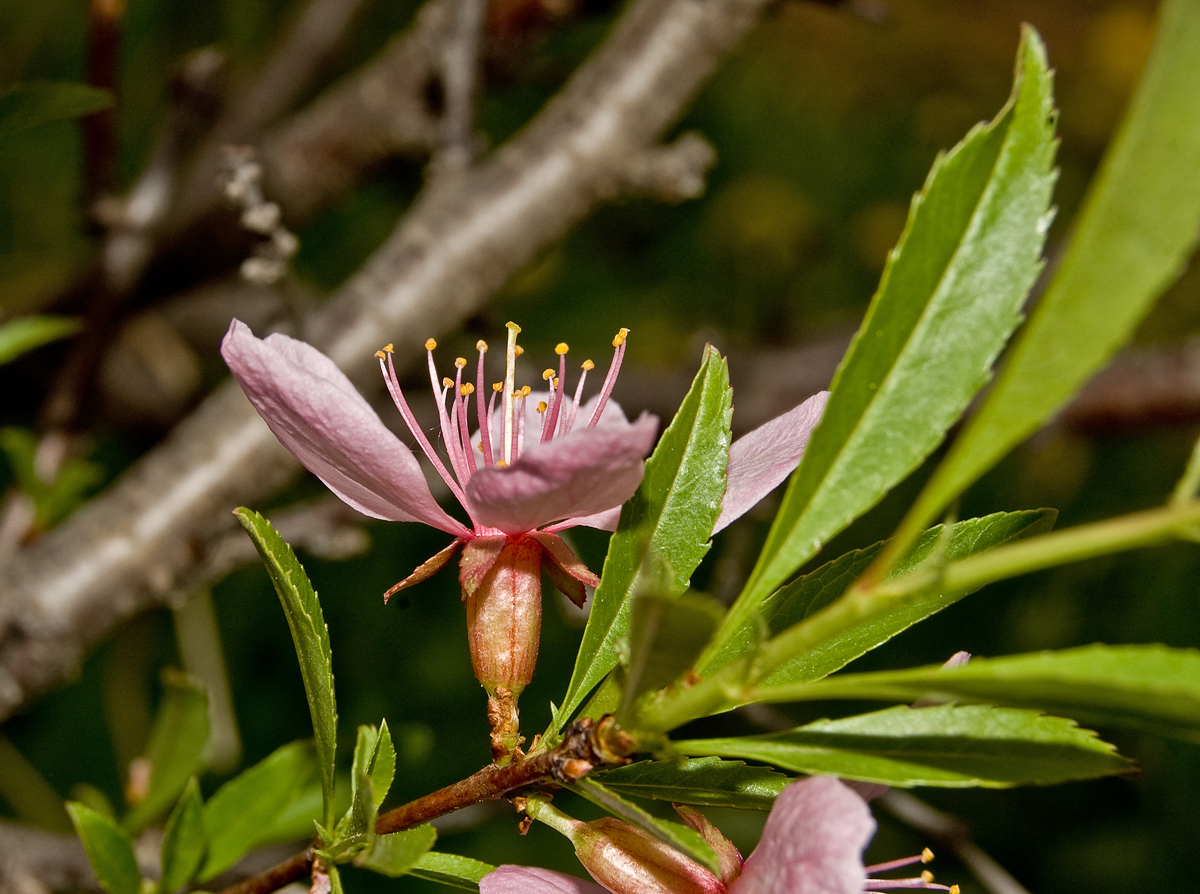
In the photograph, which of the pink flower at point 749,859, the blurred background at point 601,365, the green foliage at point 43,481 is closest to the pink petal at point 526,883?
the pink flower at point 749,859

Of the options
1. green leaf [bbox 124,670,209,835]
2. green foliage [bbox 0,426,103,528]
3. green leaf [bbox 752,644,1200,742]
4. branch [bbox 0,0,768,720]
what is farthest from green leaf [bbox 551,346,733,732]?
green foliage [bbox 0,426,103,528]

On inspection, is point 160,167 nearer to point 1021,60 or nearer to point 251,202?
Result: point 251,202

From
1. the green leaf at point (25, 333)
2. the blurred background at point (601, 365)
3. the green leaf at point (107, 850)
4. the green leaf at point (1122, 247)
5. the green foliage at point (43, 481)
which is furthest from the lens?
the blurred background at point (601, 365)

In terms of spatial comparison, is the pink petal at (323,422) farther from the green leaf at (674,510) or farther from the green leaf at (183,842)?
the green leaf at (183,842)

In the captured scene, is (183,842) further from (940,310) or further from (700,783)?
(940,310)

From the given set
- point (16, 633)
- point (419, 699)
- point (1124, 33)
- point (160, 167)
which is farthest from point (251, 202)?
point (1124, 33)

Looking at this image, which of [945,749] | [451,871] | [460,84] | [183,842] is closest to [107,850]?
[183,842]
